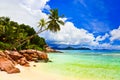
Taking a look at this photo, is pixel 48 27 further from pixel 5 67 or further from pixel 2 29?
pixel 5 67

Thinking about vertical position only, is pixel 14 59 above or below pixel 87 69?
above

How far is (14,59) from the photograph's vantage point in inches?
1249

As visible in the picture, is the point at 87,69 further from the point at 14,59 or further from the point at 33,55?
the point at 33,55

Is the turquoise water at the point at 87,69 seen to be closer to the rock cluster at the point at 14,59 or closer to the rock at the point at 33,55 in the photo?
the rock at the point at 33,55

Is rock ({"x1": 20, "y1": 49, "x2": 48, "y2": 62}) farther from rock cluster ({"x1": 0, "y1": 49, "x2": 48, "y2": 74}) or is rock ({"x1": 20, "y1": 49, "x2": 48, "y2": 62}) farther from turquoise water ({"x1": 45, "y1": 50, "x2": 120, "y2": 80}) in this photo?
turquoise water ({"x1": 45, "y1": 50, "x2": 120, "y2": 80})

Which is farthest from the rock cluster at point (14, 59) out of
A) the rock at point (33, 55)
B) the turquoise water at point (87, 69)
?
the turquoise water at point (87, 69)

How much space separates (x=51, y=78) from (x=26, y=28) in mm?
46530

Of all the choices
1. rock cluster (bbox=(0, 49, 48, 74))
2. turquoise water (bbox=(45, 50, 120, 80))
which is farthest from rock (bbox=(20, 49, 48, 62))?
turquoise water (bbox=(45, 50, 120, 80))

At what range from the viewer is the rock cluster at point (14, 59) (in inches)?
881

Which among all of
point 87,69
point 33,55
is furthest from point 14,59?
point 33,55

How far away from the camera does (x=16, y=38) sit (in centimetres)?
4638

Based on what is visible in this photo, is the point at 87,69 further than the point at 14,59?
Yes

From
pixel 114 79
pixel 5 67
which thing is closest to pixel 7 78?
pixel 5 67

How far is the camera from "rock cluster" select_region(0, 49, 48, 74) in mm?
22378
